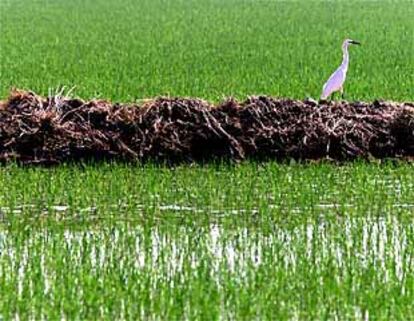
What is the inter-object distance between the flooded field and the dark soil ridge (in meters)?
0.34

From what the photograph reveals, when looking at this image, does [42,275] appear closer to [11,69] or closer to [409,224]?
[409,224]

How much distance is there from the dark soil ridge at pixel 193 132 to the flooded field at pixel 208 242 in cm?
34

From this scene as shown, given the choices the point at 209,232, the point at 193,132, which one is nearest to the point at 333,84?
the point at 193,132

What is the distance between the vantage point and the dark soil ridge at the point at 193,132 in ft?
38.8

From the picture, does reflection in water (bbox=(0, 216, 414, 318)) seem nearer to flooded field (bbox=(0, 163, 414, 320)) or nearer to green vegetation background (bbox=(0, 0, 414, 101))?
flooded field (bbox=(0, 163, 414, 320))

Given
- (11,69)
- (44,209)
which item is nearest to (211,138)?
(44,209)

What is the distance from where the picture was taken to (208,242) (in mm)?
8328

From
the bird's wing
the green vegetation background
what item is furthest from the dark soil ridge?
the green vegetation background

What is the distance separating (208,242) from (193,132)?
365 cm

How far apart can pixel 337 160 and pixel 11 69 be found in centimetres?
906

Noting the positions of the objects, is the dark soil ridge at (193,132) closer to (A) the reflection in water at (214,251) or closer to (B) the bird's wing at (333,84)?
(B) the bird's wing at (333,84)

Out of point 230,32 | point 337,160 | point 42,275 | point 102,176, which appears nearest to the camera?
point 42,275

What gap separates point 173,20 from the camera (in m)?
34.3

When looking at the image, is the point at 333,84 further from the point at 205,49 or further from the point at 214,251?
the point at 205,49
